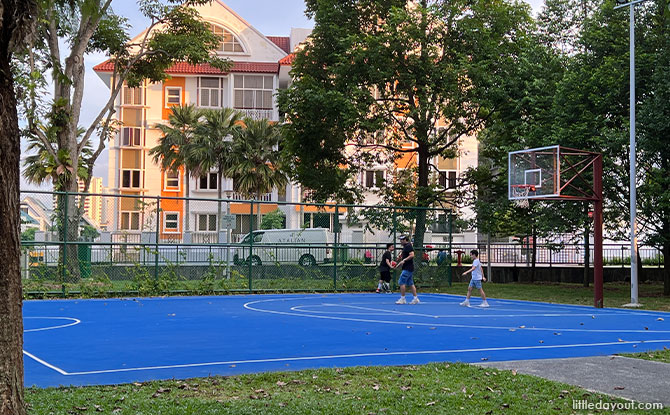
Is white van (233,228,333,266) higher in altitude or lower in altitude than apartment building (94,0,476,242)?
lower

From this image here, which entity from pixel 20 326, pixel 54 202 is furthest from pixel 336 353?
pixel 54 202

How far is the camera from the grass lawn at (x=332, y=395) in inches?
278

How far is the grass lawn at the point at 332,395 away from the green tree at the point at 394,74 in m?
21.5

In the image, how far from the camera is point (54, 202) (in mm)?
22500

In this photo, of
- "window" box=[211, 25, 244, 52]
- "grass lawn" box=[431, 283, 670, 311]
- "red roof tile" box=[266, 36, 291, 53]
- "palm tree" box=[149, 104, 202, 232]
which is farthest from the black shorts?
"red roof tile" box=[266, 36, 291, 53]

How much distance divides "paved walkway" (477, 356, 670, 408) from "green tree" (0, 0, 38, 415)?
18.6ft

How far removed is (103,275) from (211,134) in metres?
22.1

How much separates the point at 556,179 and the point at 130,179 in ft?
132

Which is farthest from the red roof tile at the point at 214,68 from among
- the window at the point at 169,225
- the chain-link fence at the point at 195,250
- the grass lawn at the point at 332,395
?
the grass lawn at the point at 332,395

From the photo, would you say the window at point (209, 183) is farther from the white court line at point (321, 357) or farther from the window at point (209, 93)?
the white court line at point (321, 357)

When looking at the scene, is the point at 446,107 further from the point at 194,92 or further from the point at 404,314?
the point at 194,92

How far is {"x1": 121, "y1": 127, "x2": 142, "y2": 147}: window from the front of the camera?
54.8 m

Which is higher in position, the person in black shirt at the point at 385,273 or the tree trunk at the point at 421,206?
the tree trunk at the point at 421,206

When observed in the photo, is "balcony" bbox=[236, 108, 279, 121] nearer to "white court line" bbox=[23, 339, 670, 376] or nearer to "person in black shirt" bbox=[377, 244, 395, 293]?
"person in black shirt" bbox=[377, 244, 395, 293]
